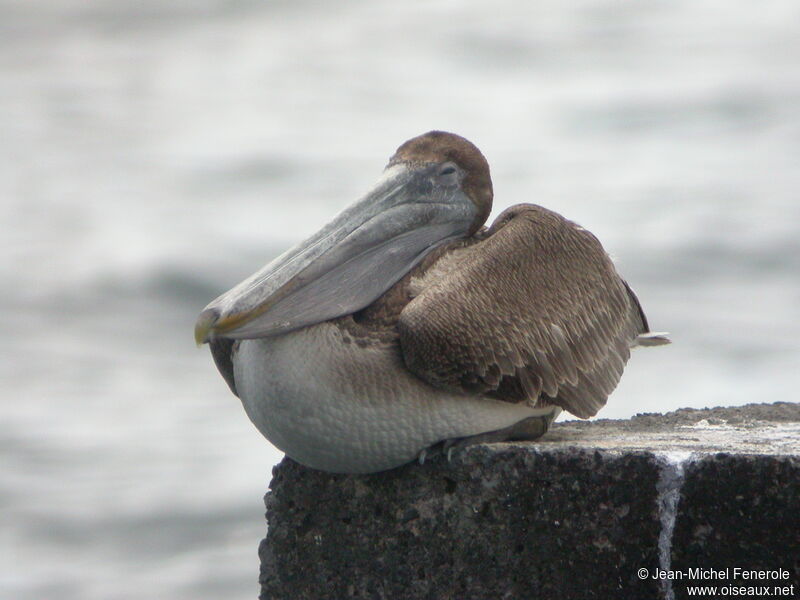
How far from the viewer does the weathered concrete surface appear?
368 cm

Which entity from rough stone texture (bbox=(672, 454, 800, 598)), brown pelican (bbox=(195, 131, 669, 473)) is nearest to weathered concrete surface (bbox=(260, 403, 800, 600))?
rough stone texture (bbox=(672, 454, 800, 598))

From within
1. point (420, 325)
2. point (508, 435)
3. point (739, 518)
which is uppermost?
point (420, 325)

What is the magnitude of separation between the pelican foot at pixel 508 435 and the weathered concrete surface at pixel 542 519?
5 cm

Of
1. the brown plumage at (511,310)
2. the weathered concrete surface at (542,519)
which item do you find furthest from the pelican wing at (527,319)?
the weathered concrete surface at (542,519)

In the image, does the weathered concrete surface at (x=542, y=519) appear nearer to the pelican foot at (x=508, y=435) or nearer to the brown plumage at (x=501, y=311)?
the pelican foot at (x=508, y=435)

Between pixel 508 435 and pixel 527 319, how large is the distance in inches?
15.4

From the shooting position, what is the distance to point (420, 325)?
407 centimetres

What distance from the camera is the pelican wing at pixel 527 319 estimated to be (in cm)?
409

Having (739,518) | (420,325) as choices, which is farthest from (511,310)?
(739,518)

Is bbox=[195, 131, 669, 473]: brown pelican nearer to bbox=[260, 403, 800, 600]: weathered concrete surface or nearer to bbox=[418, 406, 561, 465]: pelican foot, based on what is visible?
bbox=[418, 406, 561, 465]: pelican foot

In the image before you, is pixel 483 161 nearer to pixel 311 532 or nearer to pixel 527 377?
pixel 527 377

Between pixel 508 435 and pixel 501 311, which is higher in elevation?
pixel 501 311

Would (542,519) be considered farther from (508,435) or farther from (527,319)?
(527,319)

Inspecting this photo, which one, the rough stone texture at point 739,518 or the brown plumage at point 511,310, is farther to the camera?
the brown plumage at point 511,310
